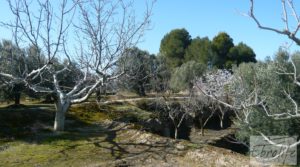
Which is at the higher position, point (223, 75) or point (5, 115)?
point (223, 75)

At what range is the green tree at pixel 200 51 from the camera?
6331cm

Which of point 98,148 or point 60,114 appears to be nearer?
point 98,148

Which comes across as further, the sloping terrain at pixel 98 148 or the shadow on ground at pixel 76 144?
the shadow on ground at pixel 76 144

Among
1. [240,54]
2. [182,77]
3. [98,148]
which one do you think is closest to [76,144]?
[98,148]

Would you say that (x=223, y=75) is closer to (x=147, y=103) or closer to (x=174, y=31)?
(x=147, y=103)

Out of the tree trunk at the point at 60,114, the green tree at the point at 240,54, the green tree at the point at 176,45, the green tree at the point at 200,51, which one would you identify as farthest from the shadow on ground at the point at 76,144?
the green tree at the point at 176,45

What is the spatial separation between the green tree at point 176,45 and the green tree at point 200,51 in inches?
99.6

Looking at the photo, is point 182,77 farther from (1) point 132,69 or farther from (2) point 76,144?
(2) point 76,144

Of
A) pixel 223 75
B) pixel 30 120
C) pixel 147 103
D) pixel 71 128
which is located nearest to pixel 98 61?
pixel 71 128

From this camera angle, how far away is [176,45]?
69.2m

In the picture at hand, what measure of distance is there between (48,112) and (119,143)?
23.6 feet

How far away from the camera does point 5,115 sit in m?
17.5

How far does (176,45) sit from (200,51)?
6.49m

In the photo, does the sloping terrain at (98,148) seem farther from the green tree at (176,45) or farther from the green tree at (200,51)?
the green tree at (176,45)
